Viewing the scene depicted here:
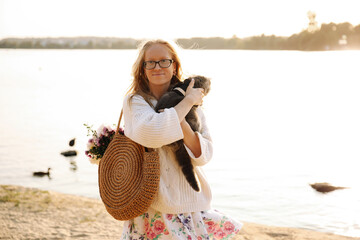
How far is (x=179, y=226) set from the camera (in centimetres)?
253

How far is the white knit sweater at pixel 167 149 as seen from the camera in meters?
2.35

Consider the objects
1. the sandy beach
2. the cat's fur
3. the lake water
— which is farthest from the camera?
the lake water

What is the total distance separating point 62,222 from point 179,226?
134 inches

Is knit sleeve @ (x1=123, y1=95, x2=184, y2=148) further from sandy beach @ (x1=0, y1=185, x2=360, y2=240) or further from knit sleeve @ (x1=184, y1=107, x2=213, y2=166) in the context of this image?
sandy beach @ (x1=0, y1=185, x2=360, y2=240)

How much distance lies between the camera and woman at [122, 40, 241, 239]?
2.45 metres

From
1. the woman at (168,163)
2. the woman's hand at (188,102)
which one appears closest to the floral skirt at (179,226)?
the woman at (168,163)

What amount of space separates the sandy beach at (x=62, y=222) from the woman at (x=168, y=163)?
2772 mm

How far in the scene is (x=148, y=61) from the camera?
2.55m

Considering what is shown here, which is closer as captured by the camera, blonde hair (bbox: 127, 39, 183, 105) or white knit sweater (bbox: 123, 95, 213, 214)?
white knit sweater (bbox: 123, 95, 213, 214)

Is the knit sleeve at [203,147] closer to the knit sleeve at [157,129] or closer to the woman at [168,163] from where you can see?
the woman at [168,163]

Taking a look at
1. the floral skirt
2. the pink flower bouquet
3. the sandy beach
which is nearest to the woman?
the floral skirt

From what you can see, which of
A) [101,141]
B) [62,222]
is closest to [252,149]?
[62,222]

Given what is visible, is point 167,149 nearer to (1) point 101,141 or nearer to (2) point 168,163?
(2) point 168,163

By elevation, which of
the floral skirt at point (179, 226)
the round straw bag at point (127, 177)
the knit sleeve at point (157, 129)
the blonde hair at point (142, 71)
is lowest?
the floral skirt at point (179, 226)
